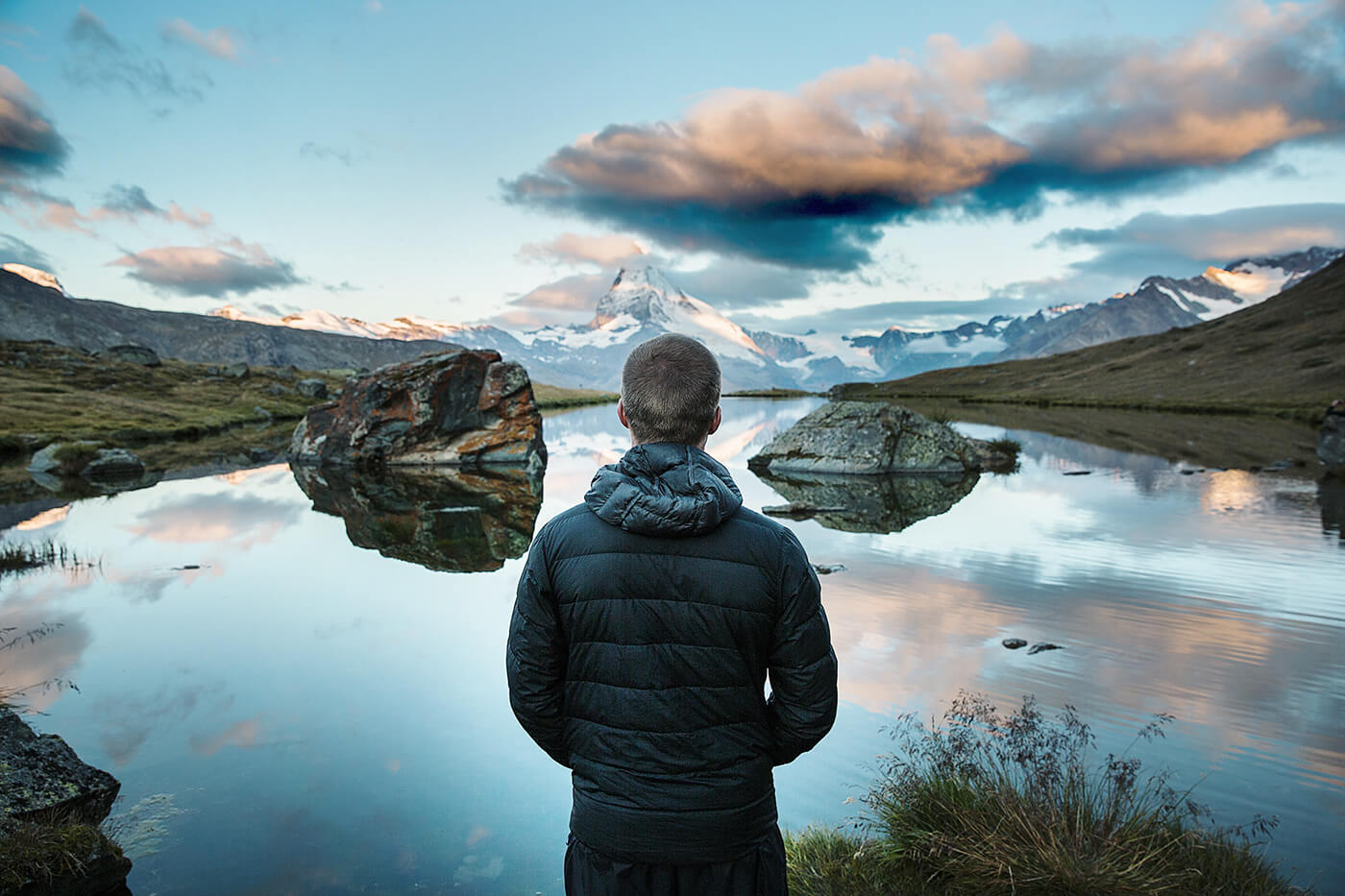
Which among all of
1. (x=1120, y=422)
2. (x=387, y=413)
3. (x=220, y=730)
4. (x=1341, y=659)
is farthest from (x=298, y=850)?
(x=1120, y=422)

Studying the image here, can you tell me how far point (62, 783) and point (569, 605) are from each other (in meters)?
5.08

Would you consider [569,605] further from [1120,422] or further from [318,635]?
[1120,422]

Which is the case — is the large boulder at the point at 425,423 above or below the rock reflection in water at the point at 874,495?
above

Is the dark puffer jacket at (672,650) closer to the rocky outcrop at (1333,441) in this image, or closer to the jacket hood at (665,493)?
the jacket hood at (665,493)

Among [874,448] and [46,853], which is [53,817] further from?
[874,448]

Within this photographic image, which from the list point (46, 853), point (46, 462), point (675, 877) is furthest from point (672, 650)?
point (46, 462)

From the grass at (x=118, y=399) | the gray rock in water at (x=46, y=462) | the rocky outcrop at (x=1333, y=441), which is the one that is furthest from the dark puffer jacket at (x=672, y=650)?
the grass at (x=118, y=399)

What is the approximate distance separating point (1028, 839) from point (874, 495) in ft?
57.2

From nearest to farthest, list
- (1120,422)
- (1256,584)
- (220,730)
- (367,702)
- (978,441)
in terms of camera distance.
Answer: (220,730) → (367,702) → (1256,584) → (978,441) → (1120,422)

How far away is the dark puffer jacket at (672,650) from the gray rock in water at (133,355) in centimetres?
12108

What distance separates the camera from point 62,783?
563 cm

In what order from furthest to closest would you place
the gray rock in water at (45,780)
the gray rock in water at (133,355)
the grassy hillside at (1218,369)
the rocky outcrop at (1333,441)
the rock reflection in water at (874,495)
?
the gray rock in water at (133,355), the grassy hillside at (1218,369), the rocky outcrop at (1333,441), the rock reflection in water at (874,495), the gray rock in water at (45,780)

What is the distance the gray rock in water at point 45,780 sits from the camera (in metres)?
5.26

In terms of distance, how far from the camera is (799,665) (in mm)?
3223
